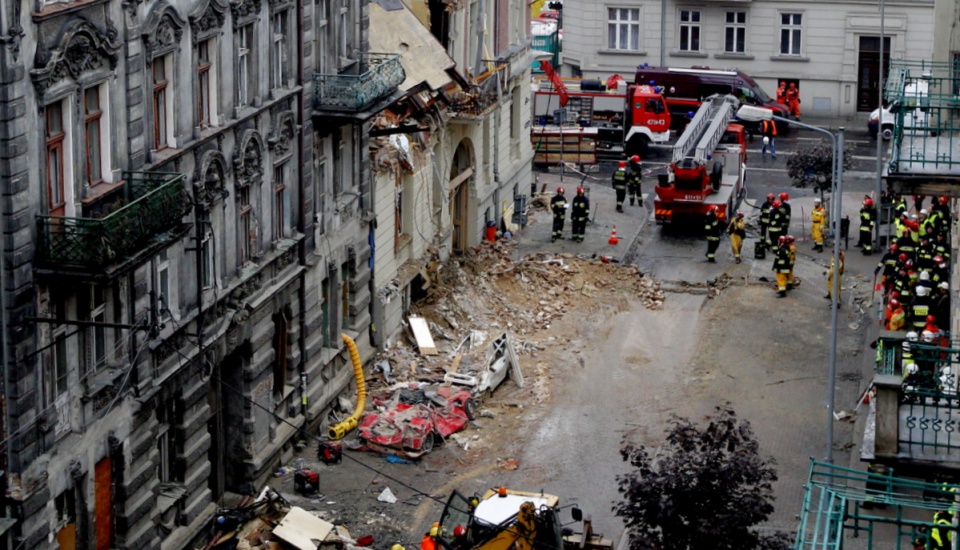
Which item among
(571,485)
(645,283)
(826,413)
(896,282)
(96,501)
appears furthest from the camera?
(645,283)

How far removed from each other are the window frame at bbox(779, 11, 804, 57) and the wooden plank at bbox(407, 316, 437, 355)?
102 feet

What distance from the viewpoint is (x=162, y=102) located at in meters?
25.6

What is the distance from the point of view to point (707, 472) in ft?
80.9

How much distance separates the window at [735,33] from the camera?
66375mm

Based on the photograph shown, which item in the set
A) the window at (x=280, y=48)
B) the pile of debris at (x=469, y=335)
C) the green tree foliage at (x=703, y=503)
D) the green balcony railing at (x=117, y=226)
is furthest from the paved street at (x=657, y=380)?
the green balcony railing at (x=117, y=226)

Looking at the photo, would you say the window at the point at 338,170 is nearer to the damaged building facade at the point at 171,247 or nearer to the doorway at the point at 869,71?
the damaged building facade at the point at 171,247

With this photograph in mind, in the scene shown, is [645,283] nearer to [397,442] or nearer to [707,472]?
[397,442]

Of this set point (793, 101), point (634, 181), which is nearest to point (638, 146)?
point (793, 101)

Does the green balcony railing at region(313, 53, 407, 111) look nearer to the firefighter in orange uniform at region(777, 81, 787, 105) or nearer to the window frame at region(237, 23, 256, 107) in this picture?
the window frame at region(237, 23, 256, 107)

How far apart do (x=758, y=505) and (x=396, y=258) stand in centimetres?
1595

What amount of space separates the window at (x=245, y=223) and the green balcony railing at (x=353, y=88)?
358cm

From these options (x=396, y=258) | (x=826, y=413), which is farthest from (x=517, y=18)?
(x=826, y=413)

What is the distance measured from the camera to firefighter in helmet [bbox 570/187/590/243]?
4759 centimetres

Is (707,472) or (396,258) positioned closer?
(707,472)
